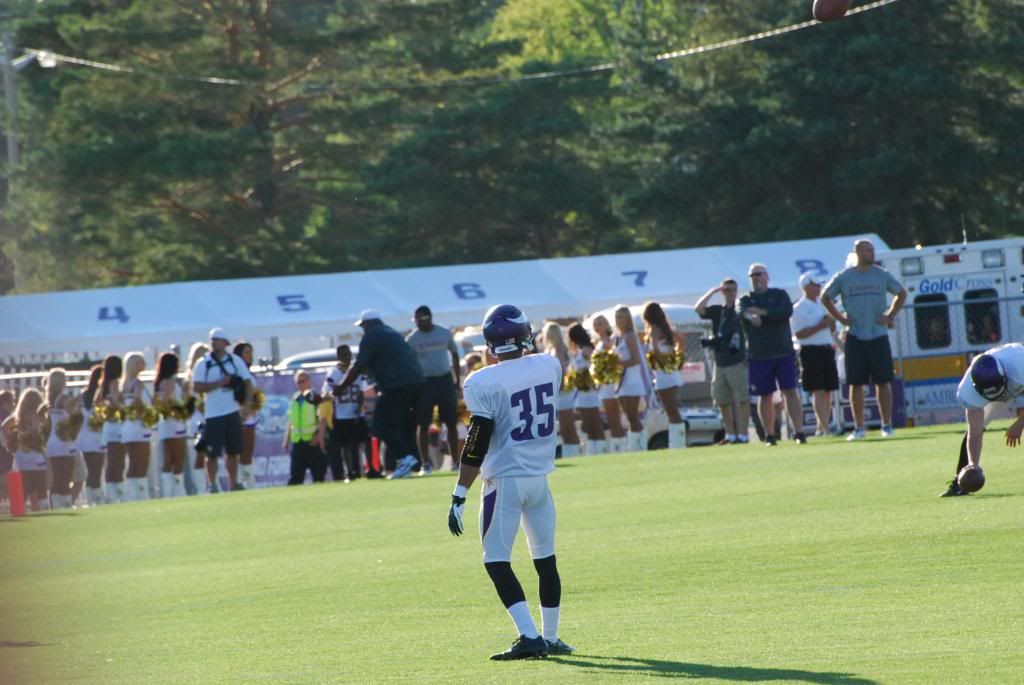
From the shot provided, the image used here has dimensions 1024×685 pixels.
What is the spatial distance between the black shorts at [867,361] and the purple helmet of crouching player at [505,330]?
40.7 ft

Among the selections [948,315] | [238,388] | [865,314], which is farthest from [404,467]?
[948,315]

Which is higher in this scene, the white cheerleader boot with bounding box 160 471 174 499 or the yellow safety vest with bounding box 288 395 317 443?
the yellow safety vest with bounding box 288 395 317 443

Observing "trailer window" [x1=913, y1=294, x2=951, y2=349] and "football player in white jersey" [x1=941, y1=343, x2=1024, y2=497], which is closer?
"football player in white jersey" [x1=941, y1=343, x2=1024, y2=497]

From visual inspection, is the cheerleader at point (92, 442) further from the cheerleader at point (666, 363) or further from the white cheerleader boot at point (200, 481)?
the cheerleader at point (666, 363)

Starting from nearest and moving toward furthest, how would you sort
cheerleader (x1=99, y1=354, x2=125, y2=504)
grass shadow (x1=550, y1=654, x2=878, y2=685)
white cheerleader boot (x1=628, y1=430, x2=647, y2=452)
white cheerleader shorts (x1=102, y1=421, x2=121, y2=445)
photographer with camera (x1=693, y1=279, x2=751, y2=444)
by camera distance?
grass shadow (x1=550, y1=654, x2=878, y2=685) < photographer with camera (x1=693, y1=279, x2=751, y2=444) < cheerleader (x1=99, y1=354, x2=125, y2=504) < white cheerleader shorts (x1=102, y1=421, x2=121, y2=445) < white cheerleader boot (x1=628, y1=430, x2=647, y2=452)

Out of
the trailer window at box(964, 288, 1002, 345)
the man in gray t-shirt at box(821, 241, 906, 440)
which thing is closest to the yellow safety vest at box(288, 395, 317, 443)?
the man in gray t-shirt at box(821, 241, 906, 440)

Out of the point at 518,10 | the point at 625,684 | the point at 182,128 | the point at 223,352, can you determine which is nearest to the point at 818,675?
the point at 625,684

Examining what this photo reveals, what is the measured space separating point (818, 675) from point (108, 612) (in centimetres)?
628

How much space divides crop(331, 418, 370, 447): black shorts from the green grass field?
5.98 meters

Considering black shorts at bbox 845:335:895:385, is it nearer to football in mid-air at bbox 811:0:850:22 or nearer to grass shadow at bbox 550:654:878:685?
football in mid-air at bbox 811:0:850:22

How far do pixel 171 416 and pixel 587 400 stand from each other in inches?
235

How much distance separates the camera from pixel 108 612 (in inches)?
497

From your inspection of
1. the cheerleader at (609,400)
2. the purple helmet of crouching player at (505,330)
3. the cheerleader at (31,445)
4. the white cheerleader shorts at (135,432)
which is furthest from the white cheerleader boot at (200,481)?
the purple helmet of crouching player at (505,330)

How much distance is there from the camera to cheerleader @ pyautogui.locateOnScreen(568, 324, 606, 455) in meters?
26.6
